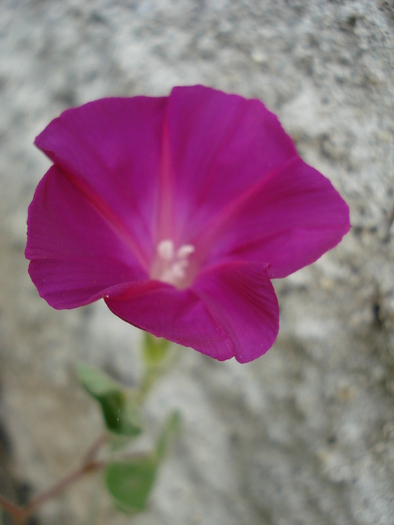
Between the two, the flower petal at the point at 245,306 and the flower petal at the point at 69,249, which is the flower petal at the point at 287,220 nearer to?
the flower petal at the point at 245,306

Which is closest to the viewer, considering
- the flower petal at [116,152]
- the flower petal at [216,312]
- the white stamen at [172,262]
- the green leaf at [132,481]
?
the flower petal at [216,312]

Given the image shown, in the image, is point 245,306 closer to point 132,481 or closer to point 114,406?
point 114,406

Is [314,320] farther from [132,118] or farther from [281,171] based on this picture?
[132,118]

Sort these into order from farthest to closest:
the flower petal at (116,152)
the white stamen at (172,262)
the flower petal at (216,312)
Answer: the white stamen at (172,262)
the flower petal at (116,152)
the flower petal at (216,312)

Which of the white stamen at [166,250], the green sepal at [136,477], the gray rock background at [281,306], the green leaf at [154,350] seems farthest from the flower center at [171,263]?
the green sepal at [136,477]

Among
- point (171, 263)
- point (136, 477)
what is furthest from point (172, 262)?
point (136, 477)

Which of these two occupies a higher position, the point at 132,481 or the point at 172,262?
the point at 172,262

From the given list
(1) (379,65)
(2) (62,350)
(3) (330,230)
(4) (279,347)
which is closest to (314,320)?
(4) (279,347)
